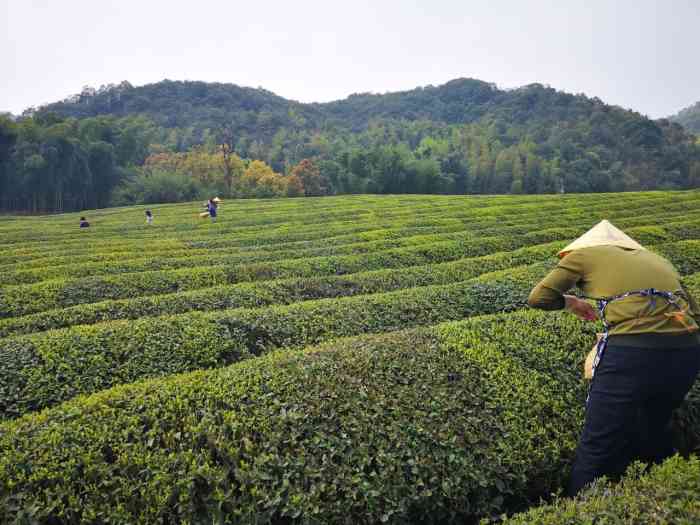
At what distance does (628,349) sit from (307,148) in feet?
284

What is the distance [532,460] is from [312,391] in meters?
2.10

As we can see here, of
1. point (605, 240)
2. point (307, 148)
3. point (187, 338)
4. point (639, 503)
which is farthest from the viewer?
point (307, 148)

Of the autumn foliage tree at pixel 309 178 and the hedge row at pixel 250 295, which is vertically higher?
the autumn foliage tree at pixel 309 178

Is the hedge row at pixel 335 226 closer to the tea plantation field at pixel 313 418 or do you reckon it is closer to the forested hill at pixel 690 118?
the tea plantation field at pixel 313 418

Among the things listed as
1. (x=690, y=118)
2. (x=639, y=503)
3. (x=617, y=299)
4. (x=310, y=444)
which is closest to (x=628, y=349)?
(x=617, y=299)

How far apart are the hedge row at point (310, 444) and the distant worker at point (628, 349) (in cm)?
63

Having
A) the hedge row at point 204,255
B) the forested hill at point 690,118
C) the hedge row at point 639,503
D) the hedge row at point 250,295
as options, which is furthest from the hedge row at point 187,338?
the forested hill at point 690,118

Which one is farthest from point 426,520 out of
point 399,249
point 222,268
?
point 399,249

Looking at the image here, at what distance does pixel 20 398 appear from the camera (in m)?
5.63

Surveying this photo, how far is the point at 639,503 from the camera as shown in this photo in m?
2.86

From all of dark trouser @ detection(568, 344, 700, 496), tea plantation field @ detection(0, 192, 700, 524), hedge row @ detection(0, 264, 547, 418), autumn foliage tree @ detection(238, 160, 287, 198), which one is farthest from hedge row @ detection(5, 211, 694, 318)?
autumn foliage tree @ detection(238, 160, 287, 198)

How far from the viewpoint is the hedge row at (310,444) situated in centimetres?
349

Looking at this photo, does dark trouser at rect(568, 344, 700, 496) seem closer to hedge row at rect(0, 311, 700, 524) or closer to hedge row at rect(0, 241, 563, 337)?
hedge row at rect(0, 311, 700, 524)

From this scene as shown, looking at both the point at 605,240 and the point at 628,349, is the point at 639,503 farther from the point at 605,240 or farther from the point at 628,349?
the point at 605,240
